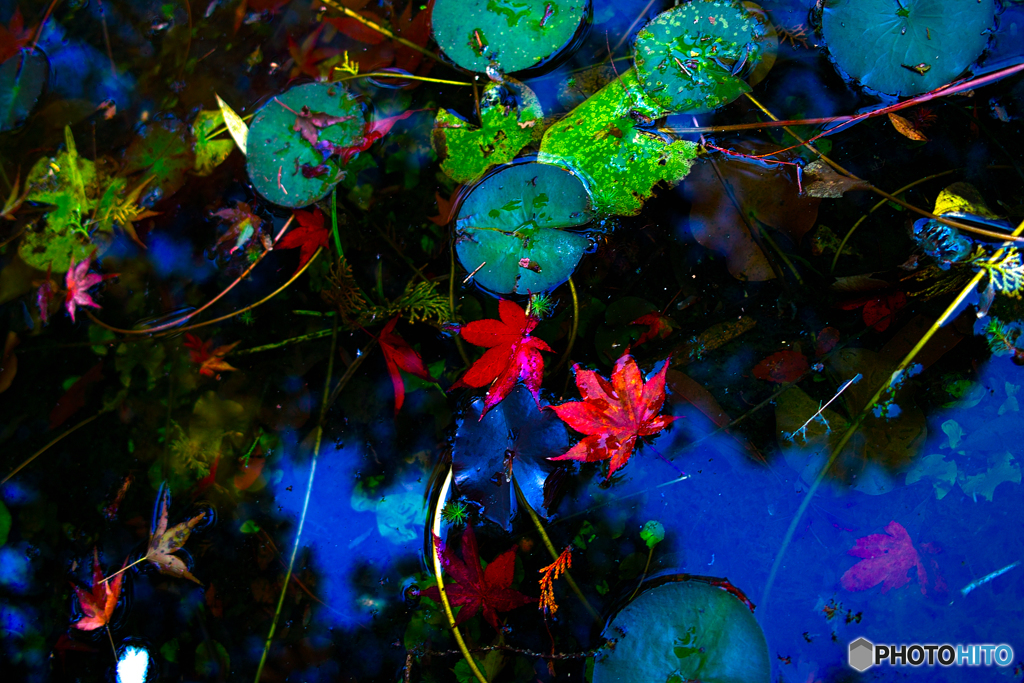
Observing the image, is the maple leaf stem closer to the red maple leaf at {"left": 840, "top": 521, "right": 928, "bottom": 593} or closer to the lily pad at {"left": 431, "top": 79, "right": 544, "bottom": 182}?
the lily pad at {"left": 431, "top": 79, "right": 544, "bottom": 182}

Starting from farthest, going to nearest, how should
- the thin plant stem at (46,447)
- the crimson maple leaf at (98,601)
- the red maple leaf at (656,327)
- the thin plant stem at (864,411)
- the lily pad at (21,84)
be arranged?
the lily pad at (21,84), the thin plant stem at (46,447), the crimson maple leaf at (98,601), the red maple leaf at (656,327), the thin plant stem at (864,411)

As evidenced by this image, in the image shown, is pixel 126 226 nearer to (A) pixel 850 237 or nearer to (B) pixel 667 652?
(B) pixel 667 652

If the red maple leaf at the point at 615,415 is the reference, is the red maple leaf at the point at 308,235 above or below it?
above

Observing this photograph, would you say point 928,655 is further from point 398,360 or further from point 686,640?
point 398,360

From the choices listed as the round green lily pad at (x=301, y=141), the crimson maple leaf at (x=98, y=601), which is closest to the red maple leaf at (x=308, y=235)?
the round green lily pad at (x=301, y=141)

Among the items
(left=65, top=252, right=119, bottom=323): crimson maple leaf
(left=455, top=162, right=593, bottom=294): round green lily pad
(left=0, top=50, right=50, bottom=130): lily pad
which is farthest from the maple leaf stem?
(left=0, top=50, right=50, bottom=130): lily pad

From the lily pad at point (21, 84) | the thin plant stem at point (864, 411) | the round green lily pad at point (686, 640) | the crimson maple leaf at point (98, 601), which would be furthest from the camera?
the lily pad at point (21, 84)

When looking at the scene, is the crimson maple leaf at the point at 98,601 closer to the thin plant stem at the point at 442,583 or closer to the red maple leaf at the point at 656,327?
the thin plant stem at the point at 442,583
